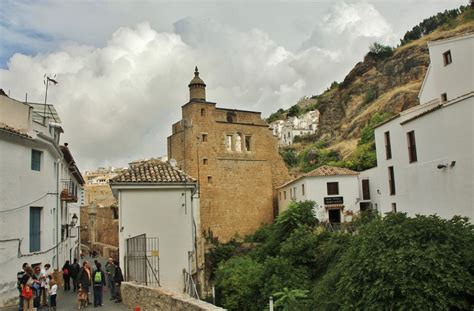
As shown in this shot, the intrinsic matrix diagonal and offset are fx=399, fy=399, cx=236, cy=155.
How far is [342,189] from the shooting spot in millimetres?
A: 31547

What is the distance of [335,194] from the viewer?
103ft

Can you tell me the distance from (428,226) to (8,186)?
12908mm

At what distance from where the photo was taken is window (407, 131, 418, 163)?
18828 mm

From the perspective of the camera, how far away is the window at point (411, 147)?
18.8 meters

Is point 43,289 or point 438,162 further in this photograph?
point 438,162

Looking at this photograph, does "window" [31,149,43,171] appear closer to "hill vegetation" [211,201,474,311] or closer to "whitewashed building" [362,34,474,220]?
"hill vegetation" [211,201,474,311]

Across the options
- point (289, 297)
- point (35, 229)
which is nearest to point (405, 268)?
point (289, 297)

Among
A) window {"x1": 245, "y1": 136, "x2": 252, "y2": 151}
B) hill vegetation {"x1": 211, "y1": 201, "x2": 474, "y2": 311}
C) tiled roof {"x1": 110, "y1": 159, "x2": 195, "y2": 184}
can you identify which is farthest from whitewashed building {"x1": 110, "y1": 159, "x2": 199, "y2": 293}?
window {"x1": 245, "y1": 136, "x2": 252, "y2": 151}

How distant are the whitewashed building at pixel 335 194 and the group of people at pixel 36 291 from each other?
879 inches

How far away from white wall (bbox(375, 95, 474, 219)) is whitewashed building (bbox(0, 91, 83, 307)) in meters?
15.8

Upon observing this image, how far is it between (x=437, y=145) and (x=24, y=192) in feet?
52.9

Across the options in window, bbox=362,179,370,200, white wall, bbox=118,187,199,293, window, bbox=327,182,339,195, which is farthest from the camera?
window, bbox=362,179,370,200

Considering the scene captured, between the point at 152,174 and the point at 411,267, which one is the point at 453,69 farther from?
the point at 152,174

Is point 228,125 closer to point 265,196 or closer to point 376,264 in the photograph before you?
point 265,196
